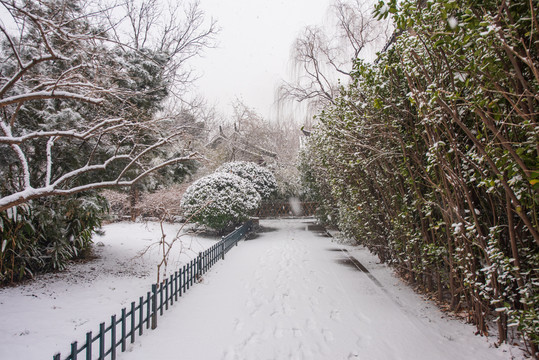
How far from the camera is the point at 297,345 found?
379cm

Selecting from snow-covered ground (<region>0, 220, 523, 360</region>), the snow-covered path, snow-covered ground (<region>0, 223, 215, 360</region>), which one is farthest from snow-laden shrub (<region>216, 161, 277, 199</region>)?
the snow-covered path

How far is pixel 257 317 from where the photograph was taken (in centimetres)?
463

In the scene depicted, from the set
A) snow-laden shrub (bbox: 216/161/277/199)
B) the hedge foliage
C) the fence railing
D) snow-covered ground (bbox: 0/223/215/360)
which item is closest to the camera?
the hedge foliage

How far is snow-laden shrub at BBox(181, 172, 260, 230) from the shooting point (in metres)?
12.0

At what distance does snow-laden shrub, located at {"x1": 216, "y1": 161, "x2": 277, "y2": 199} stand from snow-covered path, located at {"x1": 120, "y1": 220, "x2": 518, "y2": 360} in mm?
9161

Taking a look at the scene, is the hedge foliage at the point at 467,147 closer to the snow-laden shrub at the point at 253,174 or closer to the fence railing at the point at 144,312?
the fence railing at the point at 144,312

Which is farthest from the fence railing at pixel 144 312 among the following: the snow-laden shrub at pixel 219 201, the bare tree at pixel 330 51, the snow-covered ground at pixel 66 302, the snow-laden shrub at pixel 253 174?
the bare tree at pixel 330 51

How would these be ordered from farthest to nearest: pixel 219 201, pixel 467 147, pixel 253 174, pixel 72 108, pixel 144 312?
pixel 253 174 < pixel 219 201 < pixel 72 108 < pixel 144 312 < pixel 467 147

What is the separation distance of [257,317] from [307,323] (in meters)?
0.77

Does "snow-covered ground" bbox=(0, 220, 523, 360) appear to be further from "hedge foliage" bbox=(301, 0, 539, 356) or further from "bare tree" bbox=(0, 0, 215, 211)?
"bare tree" bbox=(0, 0, 215, 211)

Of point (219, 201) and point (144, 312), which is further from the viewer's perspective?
point (219, 201)

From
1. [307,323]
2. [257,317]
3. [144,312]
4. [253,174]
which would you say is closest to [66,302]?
[144,312]

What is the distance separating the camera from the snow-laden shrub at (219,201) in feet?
39.2

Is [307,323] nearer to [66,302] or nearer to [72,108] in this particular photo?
[66,302]
